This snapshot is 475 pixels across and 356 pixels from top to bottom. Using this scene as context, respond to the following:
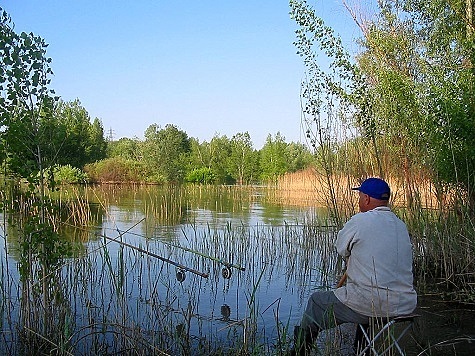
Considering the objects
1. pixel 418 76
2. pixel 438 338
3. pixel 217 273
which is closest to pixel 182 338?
pixel 438 338

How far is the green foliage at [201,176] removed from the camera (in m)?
48.7

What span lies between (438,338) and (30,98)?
4527mm

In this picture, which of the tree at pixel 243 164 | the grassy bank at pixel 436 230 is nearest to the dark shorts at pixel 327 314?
the grassy bank at pixel 436 230

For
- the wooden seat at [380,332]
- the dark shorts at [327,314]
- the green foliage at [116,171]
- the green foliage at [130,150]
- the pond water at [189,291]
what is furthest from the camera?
the green foliage at [130,150]

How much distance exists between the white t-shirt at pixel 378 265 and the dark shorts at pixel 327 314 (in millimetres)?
65

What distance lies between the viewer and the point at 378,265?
3.58m

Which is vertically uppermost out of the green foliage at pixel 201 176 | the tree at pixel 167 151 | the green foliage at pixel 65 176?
the tree at pixel 167 151

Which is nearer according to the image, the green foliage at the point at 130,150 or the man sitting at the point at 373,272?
the man sitting at the point at 373,272

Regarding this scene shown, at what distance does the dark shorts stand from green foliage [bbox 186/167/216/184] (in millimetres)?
44151

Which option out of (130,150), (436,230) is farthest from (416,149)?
(130,150)

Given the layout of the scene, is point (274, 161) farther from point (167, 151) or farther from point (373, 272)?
point (373, 272)

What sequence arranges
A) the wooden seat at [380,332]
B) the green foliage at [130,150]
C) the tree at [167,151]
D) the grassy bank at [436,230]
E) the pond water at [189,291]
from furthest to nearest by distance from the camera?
the green foliage at [130,150] → the tree at [167,151] → the grassy bank at [436,230] → the pond water at [189,291] → the wooden seat at [380,332]

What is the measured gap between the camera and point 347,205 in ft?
24.3

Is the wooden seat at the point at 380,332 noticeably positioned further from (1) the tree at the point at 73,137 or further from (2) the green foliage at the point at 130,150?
(2) the green foliage at the point at 130,150
